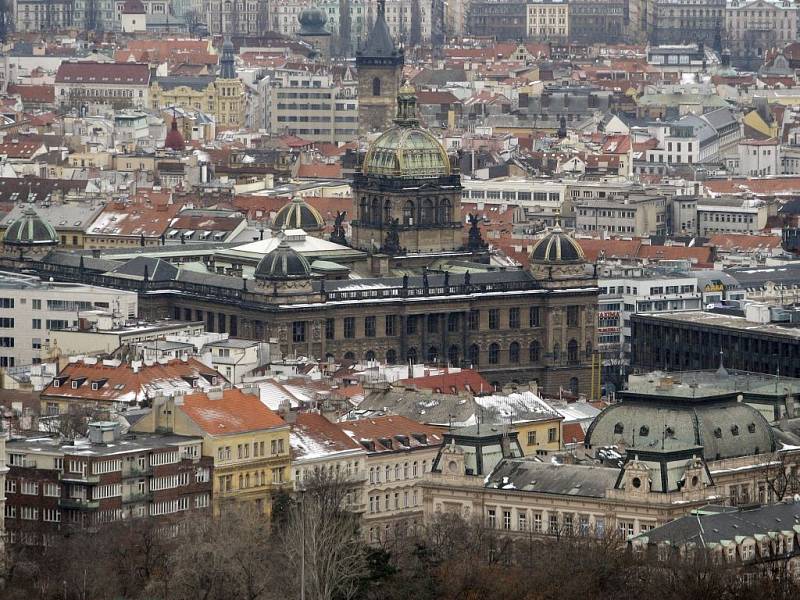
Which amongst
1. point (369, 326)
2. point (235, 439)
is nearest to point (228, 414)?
point (235, 439)

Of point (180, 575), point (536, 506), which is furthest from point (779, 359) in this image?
point (180, 575)

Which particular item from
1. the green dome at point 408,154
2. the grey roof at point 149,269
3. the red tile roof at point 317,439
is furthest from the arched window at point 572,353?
the red tile roof at point 317,439

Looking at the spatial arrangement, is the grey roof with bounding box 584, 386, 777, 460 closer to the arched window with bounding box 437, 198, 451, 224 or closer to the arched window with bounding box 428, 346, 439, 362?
the arched window with bounding box 428, 346, 439, 362

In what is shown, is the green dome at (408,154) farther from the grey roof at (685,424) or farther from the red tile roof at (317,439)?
the grey roof at (685,424)

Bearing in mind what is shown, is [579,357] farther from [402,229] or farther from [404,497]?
[404,497]

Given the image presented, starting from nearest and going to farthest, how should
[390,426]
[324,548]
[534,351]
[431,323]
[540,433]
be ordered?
1. [324,548]
2. [390,426]
3. [540,433]
4. [431,323]
5. [534,351]

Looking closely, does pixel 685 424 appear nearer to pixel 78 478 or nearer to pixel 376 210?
pixel 78 478
